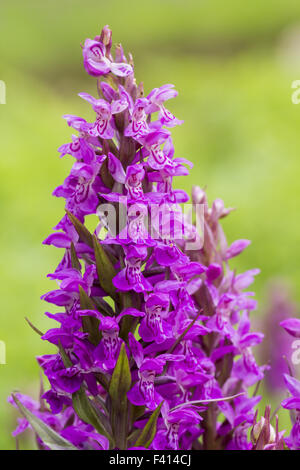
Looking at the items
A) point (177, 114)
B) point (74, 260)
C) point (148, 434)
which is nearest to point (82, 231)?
point (74, 260)

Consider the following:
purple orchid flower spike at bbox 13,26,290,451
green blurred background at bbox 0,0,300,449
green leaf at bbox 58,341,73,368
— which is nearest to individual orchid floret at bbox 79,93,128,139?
purple orchid flower spike at bbox 13,26,290,451

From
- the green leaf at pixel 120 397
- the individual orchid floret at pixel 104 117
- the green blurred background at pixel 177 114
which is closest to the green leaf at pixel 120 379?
the green leaf at pixel 120 397

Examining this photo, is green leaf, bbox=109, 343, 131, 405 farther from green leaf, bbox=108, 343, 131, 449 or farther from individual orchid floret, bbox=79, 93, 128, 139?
individual orchid floret, bbox=79, 93, 128, 139

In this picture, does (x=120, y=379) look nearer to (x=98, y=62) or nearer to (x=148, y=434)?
(x=148, y=434)

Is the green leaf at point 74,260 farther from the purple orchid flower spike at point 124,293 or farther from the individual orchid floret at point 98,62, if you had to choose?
the individual orchid floret at point 98,62
